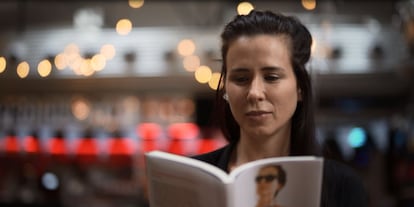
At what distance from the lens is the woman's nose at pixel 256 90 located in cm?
95

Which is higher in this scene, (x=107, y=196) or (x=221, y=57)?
(x=221, y=57)

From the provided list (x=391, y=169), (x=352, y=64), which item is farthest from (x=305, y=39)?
(x=352, y=64)

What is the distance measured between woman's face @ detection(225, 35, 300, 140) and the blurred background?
14.6ft

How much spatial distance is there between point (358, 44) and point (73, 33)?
300 cm

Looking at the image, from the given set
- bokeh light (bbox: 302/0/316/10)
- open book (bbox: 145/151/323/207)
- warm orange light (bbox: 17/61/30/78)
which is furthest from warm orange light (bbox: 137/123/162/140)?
open book (bbox: 145/151/323/207)

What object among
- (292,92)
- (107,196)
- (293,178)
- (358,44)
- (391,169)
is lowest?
(107,196)

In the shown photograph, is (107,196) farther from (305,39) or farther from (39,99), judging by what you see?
(305,39)

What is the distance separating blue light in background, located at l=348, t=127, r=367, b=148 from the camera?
212 inches

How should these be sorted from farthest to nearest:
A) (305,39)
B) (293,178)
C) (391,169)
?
(391,169) → (305,39) → (293,178)

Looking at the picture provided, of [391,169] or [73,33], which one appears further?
[73,33]

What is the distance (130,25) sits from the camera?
574cm

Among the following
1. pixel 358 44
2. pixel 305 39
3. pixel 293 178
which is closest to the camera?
pixel 293 178

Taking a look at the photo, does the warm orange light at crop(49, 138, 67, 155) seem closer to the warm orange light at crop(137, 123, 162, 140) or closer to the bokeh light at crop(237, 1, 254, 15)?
the warm orange light at crop(137, 123, 162, 140)

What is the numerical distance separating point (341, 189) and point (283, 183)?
5.6 inches
